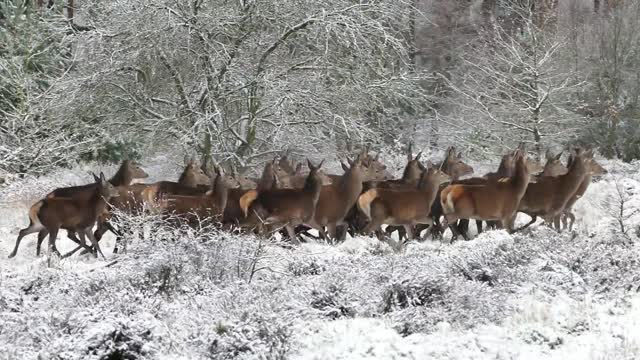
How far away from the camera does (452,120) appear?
108 feet

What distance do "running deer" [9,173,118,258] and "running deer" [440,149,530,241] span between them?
4.91m

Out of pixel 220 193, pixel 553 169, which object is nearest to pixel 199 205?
pixel 220 193

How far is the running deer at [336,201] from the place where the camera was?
41.9 feet

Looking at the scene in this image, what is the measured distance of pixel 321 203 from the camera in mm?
12805

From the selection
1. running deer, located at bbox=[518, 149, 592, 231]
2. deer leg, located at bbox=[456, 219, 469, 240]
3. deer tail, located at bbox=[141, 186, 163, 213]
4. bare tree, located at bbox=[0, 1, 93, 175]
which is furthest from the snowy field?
bare tree, located at bbox=[0, 1, 93, 175]

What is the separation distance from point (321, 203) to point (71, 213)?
3554mm

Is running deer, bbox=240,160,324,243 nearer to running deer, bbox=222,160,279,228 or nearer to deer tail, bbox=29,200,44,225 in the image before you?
running deer, bbox=222,160,279,228

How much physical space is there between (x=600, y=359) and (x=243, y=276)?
12.3 feet

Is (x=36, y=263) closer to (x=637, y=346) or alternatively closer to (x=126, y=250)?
(x=126, y=250)

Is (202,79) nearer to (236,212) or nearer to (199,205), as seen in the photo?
(236,212)

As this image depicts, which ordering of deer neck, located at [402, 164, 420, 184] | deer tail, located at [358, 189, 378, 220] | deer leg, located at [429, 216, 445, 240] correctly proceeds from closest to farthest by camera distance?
deer tail, located at [358, 189, 378, 220] < deer leg, located at [429, 216, 445, 240] < deer neck, located at [402, 164, 420, 184]

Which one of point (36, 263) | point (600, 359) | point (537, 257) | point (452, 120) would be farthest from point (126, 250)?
point (452, 120)

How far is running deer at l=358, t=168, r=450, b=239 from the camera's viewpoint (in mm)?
12539

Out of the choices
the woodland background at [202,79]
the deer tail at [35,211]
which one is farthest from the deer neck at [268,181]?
the woodland background at [202,79]
